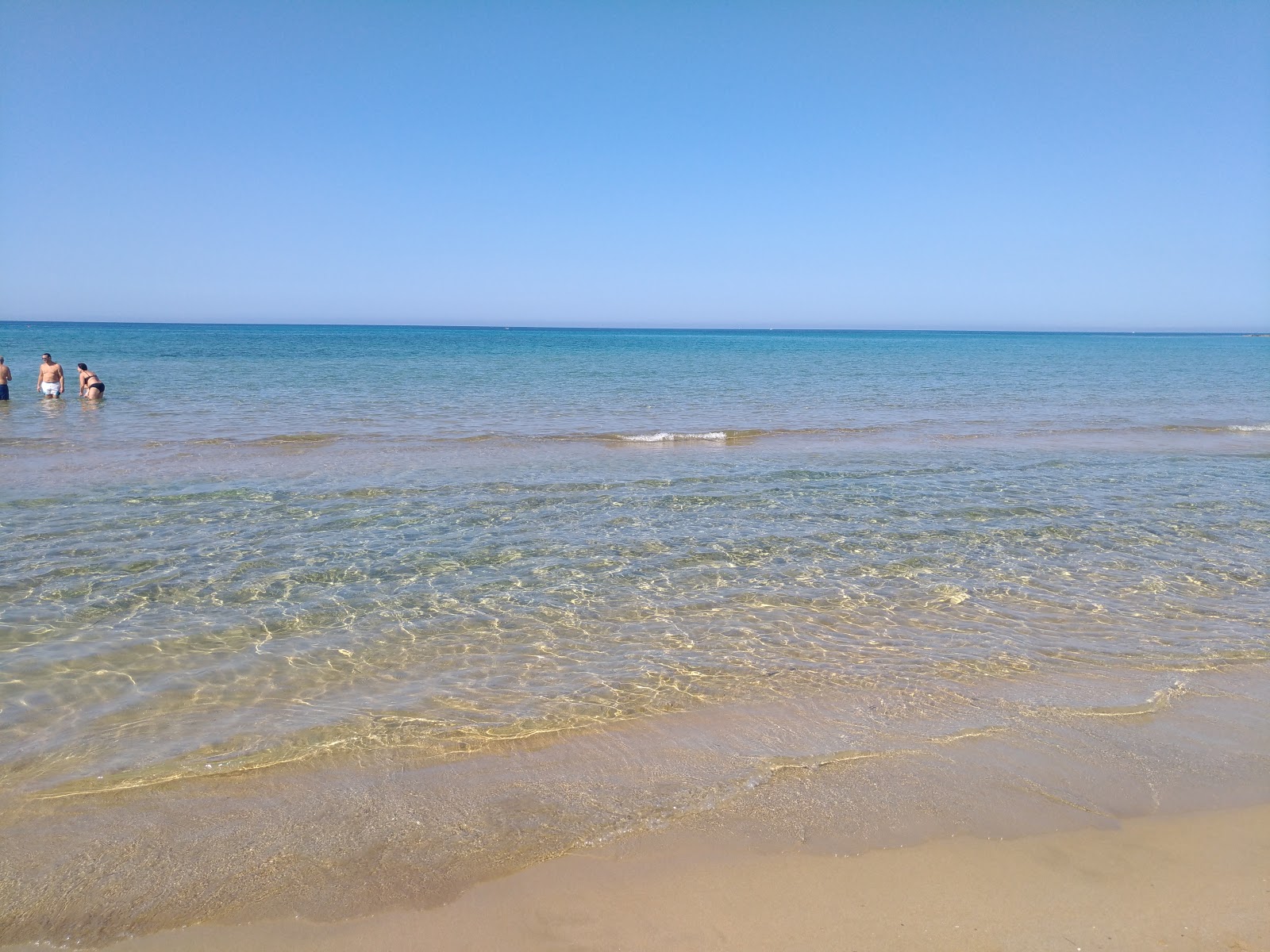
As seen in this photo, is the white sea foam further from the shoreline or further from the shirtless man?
the shirtless man

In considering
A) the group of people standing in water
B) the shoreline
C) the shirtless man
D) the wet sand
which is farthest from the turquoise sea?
the shirtless man

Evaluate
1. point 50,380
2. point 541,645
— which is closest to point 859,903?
point 541,645

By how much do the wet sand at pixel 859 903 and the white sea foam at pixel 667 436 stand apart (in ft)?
46.7

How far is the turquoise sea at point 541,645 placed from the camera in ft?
13.4

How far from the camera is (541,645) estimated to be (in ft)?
20.8

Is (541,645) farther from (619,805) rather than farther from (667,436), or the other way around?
(667,436)

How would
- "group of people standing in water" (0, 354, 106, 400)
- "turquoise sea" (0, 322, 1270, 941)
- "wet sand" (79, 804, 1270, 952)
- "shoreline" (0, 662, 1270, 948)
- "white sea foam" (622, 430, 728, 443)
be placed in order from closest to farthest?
1. "wet sand" (79, 804, 1270, 952)
2. "shoreline" (0, 662, 1270, 948)
3. "turquoise sea" (0, 322, 1270, 941)
4. "white sea foam" (622, 430, 728, 443)
5. "group of people standing in water" (0, 354, 106, 400)

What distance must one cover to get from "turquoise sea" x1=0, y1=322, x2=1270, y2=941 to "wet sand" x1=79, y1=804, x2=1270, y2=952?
212 mm

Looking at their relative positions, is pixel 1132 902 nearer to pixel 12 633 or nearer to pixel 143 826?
pixel 143 826

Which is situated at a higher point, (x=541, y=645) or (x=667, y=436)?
(x=667, y=436)

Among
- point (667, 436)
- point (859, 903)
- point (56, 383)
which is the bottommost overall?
point (859, 903)

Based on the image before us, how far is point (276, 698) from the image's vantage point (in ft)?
17.6

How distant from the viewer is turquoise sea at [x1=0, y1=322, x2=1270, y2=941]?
13.4ft

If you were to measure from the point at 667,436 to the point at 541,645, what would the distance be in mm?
12244
